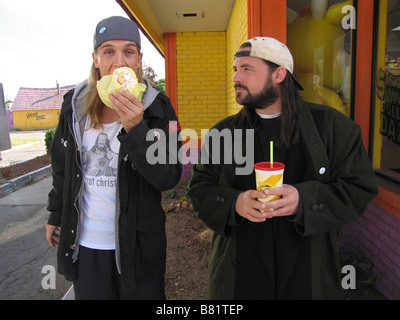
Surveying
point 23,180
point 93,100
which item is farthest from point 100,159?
point 23,180

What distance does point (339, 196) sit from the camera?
155cm

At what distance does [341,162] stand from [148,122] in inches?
41.0

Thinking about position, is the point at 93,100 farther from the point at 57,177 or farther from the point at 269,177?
the point at 269,177

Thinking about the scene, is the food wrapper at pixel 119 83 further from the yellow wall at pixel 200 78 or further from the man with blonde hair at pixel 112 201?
the yellow wall at pixel 200 78

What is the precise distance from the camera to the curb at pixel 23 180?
7.66 m

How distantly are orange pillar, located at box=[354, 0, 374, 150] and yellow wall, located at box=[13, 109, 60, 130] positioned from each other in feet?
132

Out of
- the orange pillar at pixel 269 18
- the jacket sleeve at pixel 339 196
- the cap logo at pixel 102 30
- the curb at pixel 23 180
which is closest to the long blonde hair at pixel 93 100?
the cap logo at pixel 102 30

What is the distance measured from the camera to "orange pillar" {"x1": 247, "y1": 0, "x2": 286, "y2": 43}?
3.20 metres

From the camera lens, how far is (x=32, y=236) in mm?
4941

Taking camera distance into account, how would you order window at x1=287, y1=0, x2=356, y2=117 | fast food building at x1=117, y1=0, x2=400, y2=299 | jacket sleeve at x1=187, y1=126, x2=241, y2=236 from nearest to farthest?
jacket sleeve at x1=187, y1=126, x2=241, y2=236 → fast food building at x1=117, y1=0, x2=400, y2=299 → window at x1=287, y1=0, x2=356, y2=117

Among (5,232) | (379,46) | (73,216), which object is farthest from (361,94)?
(5,232)

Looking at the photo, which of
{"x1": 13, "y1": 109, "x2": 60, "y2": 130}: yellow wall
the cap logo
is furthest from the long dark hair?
{"x1": 13, "y1": 109, "x2": 60, "y2": 130}: yellow wall

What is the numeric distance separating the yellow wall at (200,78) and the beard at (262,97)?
6096mm

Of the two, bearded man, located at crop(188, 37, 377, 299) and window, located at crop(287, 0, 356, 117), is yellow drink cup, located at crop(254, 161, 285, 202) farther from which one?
window, located at crop(287, 0, 356, 117)
